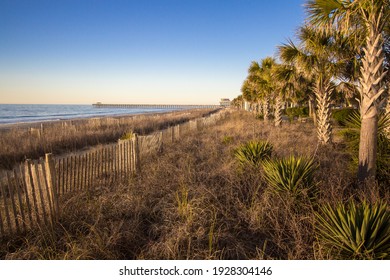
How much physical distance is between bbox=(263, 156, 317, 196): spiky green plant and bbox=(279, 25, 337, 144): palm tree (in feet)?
18.0

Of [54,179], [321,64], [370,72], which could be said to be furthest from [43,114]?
[370,72]

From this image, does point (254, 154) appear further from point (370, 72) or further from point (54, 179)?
point (54, 179)

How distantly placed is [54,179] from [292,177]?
13.8 ft

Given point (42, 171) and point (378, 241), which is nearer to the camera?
point (378, 241)

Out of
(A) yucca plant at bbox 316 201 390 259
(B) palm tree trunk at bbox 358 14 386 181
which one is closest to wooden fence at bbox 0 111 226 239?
(A) yucca plant at bbox 316 201 390 259

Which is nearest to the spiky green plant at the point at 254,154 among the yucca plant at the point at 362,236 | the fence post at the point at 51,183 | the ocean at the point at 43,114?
the yucca plant at the point at 362,236

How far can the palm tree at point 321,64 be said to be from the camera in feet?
26.1

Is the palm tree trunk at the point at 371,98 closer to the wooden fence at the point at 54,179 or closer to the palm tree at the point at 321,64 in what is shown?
the palm tree at the point at 321,64

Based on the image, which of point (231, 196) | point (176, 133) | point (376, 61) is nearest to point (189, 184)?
point (231, 196)

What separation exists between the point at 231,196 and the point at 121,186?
2.56m

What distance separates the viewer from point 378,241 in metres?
2.35

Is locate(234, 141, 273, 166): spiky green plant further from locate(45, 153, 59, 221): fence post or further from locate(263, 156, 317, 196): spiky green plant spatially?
locate(45, 153, 59, 221): fence post

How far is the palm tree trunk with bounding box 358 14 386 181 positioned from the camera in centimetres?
442
